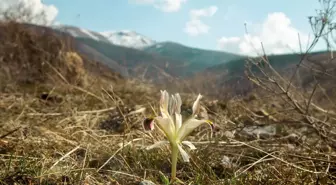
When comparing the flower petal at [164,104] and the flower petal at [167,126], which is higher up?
the flower petal at [164,104]

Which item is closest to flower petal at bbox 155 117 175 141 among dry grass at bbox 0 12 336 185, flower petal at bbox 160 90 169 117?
flower petal at bbox 160 90 169 117

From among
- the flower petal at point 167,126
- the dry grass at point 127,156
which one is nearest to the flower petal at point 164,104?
the flower petal at point 167,126

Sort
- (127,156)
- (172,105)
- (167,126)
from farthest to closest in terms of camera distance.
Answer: (127,156), (172,105), (167,126)

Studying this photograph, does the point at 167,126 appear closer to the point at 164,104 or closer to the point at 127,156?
the point at 164,104

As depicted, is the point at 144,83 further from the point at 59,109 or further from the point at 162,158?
the point at 162,158

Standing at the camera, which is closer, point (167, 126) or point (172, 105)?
point (167, 126)

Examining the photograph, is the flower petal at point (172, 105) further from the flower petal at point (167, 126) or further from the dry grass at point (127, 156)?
the dry grass at point (127, 156)

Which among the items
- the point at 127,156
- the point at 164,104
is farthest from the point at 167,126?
the point at 127,156

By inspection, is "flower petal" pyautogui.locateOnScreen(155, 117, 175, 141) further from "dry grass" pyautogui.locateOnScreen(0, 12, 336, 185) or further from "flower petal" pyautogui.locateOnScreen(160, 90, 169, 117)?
"dry grass" pyautogui.locateOnScreen(0, 12, 336, 185)

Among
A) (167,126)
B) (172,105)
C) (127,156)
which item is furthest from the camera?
(127,156)
